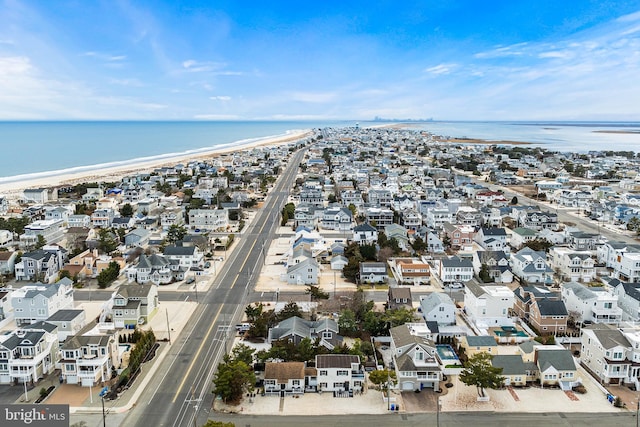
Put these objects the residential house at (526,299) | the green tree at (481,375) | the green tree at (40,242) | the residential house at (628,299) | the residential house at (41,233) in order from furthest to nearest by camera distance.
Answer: the residential house at (41,233), the green tree at (40,242), the residential house at (526,299), the residential house at (628,299), the green tree at (481,375)

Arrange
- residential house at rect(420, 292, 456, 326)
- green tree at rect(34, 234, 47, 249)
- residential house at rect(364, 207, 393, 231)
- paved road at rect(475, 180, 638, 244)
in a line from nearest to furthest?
residential house at rect(420, 292, 456, 326) → green tree at rect(34, 234, 47, 249) → paved road at rect(475, 180, 638, 244) → residential house at rect(364, 207, 393, 231)

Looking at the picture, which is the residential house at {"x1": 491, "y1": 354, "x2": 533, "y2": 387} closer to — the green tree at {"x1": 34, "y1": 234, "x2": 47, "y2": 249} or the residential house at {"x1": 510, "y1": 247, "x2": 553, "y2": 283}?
the residential house at {"x1": 510, "y1": 247, "x2": 553, "y2": 283}

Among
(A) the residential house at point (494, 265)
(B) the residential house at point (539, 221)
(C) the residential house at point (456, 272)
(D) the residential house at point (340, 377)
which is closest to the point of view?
(D) the residential house at point (340, 377)

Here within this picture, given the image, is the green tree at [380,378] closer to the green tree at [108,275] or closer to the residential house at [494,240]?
the green tree at [108,275]

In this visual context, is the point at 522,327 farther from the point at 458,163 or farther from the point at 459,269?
the point at 458,163

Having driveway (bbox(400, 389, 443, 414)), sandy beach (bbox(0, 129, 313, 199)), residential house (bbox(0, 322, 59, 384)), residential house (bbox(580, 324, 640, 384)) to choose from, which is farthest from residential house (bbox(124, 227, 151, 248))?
residential house (bbox(580, 324, 640, 384))

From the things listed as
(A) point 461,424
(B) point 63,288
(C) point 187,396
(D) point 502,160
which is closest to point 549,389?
(A) point 461,424

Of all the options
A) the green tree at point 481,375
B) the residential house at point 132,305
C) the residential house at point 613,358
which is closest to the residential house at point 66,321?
the residential house at point 132,305
